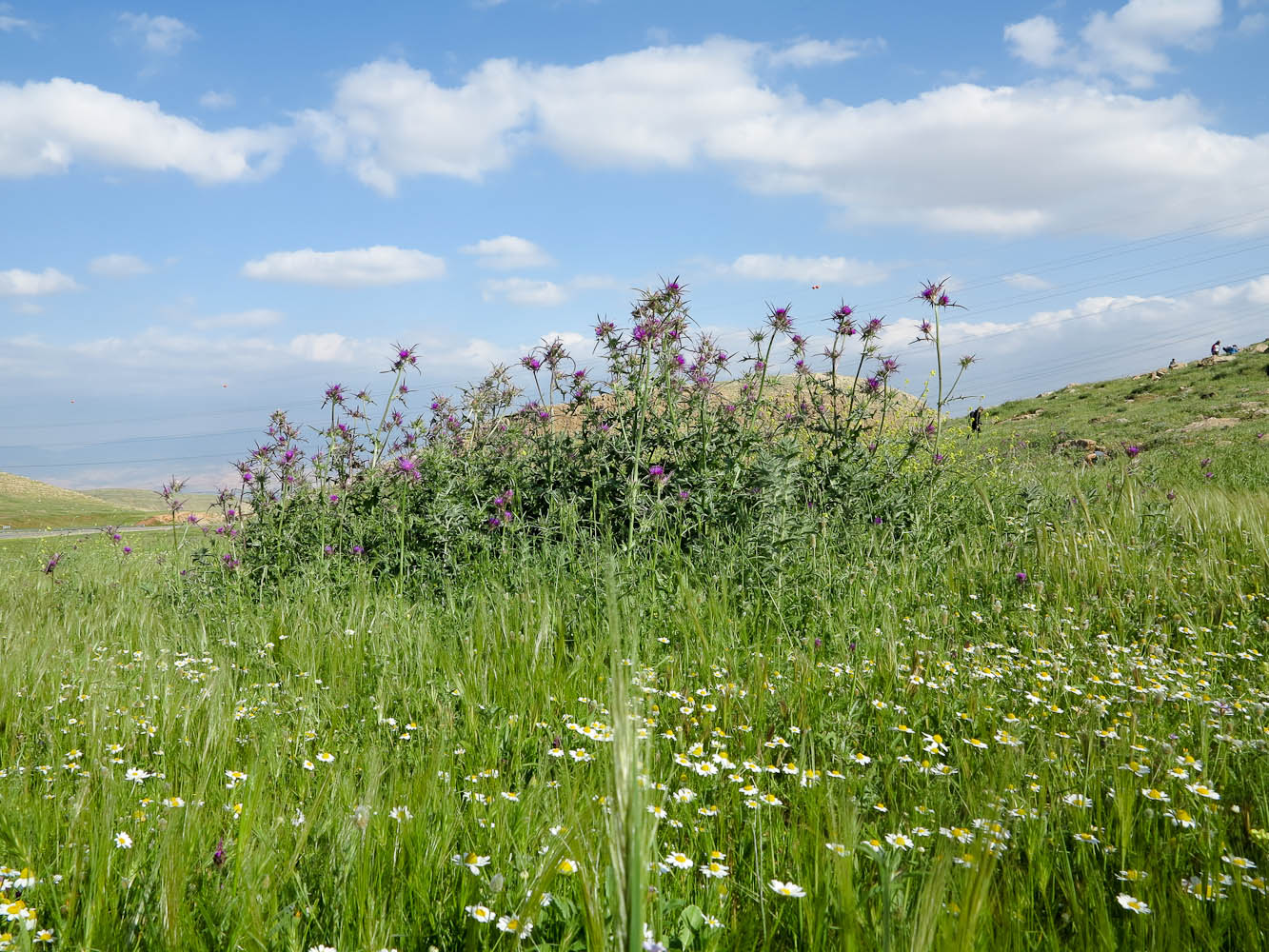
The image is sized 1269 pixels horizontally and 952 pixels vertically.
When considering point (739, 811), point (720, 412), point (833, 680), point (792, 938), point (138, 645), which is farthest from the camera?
point (720, 412)

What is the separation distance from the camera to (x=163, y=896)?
1534 millimetres

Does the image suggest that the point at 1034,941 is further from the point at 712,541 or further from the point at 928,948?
the point at 712,541

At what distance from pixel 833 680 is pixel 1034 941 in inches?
59.2

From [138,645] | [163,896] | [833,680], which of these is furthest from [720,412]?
[163,896]

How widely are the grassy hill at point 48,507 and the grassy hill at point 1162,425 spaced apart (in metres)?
16.3

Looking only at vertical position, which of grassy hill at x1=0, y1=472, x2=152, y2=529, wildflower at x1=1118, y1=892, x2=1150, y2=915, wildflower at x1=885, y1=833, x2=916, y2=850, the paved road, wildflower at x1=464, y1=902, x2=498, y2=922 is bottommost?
wildflower at x1=1118, y1=892, x2=1150, y2=915

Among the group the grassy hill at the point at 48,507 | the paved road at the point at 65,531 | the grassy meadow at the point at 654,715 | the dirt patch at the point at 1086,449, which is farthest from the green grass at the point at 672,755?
the grassy hill at the point at 48,507

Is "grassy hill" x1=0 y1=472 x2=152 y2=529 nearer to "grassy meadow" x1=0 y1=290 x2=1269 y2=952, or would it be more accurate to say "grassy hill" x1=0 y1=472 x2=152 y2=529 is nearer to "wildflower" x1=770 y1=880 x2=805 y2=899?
"grassy meadow" x1=0 y1=290 x2=1269 y2=952

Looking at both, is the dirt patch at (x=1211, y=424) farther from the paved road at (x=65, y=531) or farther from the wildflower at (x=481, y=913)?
the paved road at (x=65, y=531)

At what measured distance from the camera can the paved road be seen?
40.5ft

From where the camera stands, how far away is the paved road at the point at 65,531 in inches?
486

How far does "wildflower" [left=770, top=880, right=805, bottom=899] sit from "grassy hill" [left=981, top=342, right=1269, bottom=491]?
9231mm

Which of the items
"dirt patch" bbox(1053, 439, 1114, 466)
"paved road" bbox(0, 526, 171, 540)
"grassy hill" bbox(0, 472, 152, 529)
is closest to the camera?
"paved road" bbox(0, 526, 171, 540)

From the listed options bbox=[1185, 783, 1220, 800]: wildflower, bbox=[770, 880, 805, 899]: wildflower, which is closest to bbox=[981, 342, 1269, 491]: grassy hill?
bbox=[1185, 783, 1220, 800]: wildflower
